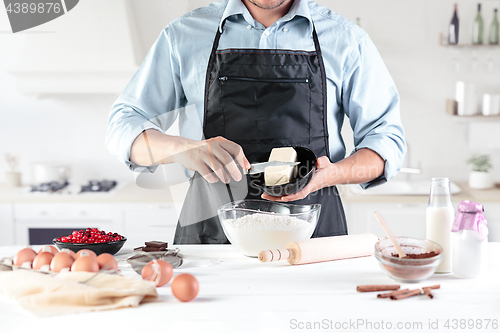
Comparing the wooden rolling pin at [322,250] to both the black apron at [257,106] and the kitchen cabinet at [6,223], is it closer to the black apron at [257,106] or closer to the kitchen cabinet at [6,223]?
the black apron at [257,106]

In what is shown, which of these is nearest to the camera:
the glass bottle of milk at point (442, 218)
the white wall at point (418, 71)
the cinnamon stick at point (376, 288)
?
the cinnamon stick at point (376, 288)

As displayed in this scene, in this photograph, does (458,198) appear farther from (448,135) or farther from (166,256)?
(166,256)

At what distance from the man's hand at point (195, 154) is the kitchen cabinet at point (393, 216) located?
64.2 inches

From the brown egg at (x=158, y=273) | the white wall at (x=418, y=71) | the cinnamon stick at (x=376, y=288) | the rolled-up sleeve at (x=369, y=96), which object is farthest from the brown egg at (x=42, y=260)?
the white wall at (x=418, y=71)

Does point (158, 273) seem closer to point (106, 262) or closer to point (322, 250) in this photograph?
point (106, 262)

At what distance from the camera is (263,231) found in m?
1.17

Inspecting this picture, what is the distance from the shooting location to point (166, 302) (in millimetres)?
884

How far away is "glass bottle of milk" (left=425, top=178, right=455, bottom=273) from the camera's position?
3.43 feet

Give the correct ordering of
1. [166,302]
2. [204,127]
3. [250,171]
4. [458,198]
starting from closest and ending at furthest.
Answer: [166,302] → [250,171] → [204,127] → [458,198]

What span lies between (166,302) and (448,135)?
2.79m

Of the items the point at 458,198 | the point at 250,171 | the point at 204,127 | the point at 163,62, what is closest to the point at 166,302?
the point at 250,171

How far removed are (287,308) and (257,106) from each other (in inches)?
30.9

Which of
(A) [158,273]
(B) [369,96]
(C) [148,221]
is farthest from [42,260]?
(C) [148,221]

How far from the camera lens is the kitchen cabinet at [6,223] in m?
→ 2.84
